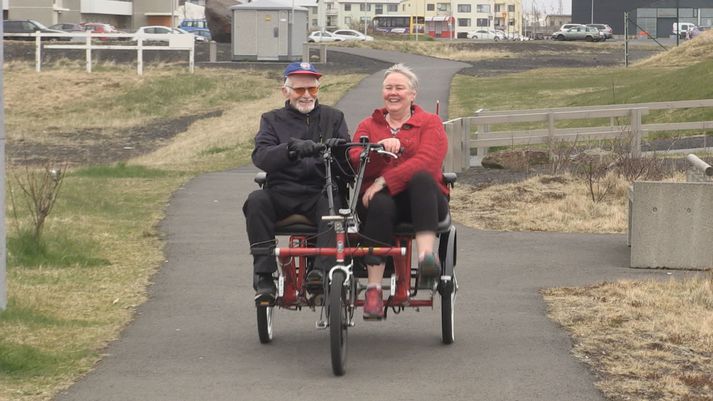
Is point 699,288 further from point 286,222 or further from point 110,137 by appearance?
point 110,137

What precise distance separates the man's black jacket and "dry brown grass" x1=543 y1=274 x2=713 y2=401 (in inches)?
69.7

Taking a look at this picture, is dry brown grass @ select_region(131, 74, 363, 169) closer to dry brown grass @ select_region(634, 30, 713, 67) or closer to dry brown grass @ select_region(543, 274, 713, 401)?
dry brown grass @ select_region(634, 30, 713, 67)

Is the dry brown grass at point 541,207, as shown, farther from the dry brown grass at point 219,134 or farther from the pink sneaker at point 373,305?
the dry brown grass at point 219,134

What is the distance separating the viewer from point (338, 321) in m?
7.14

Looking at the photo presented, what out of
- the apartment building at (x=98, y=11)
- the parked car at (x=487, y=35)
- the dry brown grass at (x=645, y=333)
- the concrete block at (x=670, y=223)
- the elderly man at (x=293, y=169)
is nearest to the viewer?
the dry brown grass at (x=645, y=333)

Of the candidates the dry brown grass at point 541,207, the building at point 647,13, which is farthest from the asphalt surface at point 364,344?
the building at point 647,13

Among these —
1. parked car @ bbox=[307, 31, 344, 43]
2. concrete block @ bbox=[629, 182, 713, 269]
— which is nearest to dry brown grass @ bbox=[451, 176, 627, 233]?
concrete block @ bbox=[629, 182, 713, 269]

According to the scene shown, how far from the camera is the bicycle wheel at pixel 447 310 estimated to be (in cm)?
810

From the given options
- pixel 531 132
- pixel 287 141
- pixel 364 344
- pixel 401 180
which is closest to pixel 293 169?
pixel 287 141

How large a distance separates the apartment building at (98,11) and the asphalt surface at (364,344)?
84.0 meters

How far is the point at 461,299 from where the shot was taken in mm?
9938

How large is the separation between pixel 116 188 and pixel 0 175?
10677mm

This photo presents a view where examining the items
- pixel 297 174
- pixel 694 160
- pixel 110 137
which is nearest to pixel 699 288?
pixel 694 160

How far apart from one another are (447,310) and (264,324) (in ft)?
3.42
